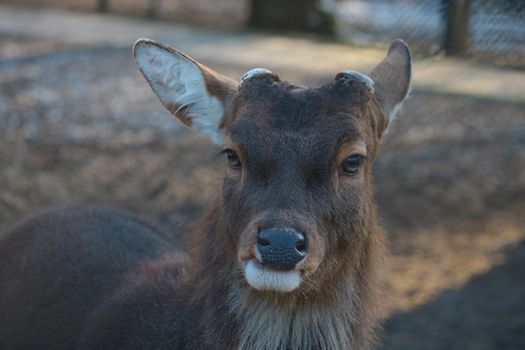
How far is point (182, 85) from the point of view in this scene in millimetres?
4688

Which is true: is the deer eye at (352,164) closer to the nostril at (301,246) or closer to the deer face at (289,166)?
the deer face at (289,166)

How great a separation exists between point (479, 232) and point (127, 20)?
802 centimetres

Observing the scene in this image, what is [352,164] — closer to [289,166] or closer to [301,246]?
[289,166]

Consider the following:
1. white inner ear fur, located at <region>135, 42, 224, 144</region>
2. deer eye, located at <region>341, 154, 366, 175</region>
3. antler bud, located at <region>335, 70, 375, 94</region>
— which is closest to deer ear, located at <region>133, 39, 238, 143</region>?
white inner ear fur, located at <region>135, 42, 224, 144</region>

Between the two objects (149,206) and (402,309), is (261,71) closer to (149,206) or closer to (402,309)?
(402,309)

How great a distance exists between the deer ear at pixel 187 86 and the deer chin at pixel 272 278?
99cm

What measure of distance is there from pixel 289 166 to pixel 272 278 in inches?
19.7

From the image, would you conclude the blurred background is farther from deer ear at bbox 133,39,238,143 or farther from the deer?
the deer

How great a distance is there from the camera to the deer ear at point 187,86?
15.2 ft

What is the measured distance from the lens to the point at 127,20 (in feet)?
48.9

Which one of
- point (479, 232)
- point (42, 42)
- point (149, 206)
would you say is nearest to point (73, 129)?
point (149, 206)

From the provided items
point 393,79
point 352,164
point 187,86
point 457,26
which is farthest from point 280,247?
point 457,26

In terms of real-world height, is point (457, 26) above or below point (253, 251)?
below

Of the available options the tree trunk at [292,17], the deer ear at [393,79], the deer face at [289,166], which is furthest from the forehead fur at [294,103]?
the tree trunk at [292,17]
